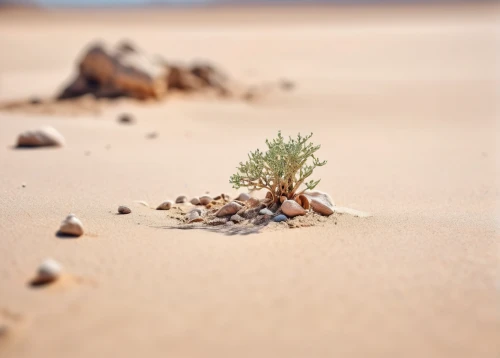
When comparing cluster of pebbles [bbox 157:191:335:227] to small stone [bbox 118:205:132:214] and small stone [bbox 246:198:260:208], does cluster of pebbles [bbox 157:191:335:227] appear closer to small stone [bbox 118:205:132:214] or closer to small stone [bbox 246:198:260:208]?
small stone [bbox 246:198:260:208]

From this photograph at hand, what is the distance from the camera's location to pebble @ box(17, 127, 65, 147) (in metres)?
7.34

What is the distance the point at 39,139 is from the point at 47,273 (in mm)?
4477

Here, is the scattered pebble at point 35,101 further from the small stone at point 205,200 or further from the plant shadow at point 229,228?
the plant shadow at point 229,228

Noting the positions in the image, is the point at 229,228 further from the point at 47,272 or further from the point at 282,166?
the point at 47,272

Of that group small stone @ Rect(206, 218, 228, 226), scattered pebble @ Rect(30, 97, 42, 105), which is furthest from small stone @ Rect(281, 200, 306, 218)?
scattered pebble @ Rect(30, 97, 42, 105)

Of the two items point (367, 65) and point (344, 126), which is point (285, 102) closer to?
point (344, 126)

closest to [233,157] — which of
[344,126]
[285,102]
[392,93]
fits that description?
[344,126]

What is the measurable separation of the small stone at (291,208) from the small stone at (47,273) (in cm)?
174

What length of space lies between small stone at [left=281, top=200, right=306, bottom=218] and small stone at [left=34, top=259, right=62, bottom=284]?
1.74m

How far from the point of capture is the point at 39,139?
738cm

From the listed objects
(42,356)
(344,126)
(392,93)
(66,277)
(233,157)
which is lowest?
(42,356)

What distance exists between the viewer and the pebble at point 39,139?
7.34 meters

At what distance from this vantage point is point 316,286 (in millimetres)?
3334

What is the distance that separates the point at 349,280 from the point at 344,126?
24.2 feet
